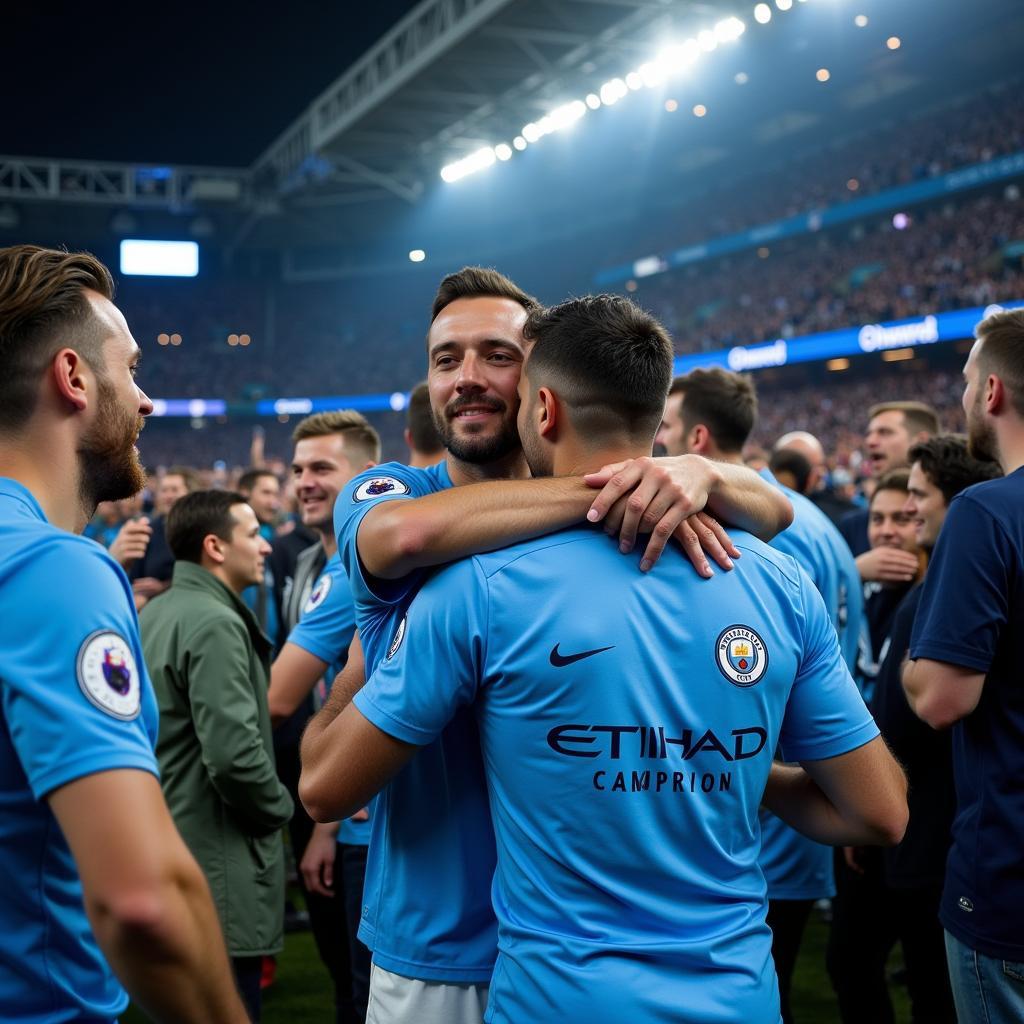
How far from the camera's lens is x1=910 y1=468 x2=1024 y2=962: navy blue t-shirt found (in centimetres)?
219

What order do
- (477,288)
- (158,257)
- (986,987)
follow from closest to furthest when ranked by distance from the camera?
(986,987), (477,288), (158,257)

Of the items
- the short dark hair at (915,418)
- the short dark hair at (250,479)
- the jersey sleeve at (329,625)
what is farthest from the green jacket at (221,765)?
the short dark hair at (915,418)

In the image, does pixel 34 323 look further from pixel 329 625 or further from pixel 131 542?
pixel 131 542

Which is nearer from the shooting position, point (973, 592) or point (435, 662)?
point (435, 662)

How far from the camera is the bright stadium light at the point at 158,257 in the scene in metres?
31.4

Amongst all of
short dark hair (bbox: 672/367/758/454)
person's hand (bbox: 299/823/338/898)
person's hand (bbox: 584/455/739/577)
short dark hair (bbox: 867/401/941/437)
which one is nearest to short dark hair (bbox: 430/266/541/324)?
person's hand (bbox: 584/455/739/577)

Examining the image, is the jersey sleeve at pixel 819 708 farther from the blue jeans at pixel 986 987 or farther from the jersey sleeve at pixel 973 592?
the blue jeans at pixel 986 987

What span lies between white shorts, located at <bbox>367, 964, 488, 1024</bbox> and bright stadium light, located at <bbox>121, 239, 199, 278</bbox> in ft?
107

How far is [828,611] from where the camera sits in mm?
3141

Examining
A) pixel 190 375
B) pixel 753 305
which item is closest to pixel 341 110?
pixel 753 305

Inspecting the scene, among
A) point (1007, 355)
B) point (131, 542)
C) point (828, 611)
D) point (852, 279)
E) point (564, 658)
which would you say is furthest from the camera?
point (852, 279)

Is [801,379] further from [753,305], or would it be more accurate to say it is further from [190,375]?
[190,375]

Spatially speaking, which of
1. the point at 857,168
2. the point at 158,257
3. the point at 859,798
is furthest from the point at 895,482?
the point at 158,257

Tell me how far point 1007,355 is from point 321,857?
263cm
